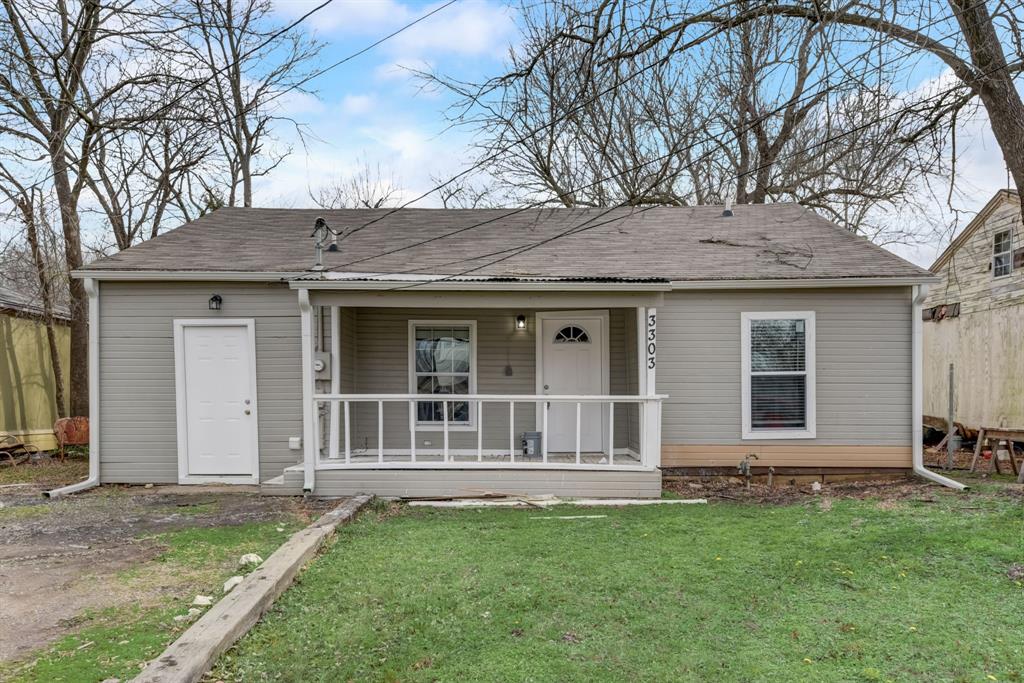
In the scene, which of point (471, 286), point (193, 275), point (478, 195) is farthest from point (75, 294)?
point (471, 286)

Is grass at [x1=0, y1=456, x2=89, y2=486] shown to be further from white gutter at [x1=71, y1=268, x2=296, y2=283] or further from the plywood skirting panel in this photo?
the plywood skirting panel

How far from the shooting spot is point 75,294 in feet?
37.1

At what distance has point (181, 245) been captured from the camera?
8.56 m

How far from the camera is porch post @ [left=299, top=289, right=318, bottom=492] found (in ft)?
22.6

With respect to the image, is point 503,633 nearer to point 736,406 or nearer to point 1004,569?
point 1004,569

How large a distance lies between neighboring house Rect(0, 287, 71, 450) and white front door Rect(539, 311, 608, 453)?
31.6ft

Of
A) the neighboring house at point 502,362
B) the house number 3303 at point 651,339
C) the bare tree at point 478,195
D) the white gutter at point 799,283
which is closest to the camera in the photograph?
the neighboring house at point 502,362

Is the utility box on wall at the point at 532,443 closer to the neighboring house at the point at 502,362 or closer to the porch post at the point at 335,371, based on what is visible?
the neighboring house at the point at 502,362

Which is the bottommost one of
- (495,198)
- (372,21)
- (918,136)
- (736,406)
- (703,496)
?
(703,496)

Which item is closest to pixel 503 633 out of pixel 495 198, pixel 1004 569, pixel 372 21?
pixel 1004 569

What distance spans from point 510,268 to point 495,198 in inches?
328

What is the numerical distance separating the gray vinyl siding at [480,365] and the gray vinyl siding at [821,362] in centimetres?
82

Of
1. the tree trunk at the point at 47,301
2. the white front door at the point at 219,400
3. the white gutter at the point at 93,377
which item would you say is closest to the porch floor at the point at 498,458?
the white front door at the point at 219,400

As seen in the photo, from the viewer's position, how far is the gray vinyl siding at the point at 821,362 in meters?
8.04
